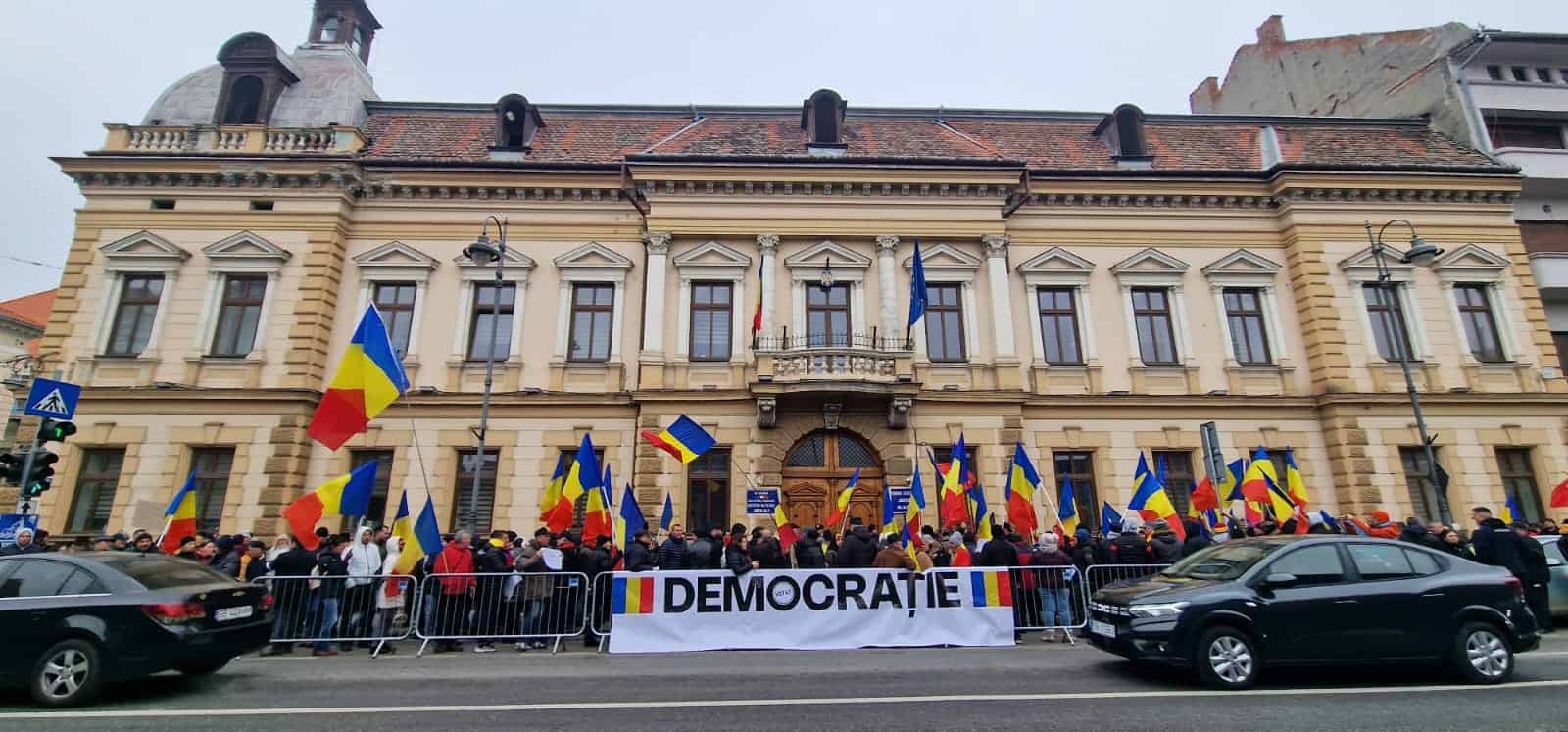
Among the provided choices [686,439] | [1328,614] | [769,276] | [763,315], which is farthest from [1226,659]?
[769,276]

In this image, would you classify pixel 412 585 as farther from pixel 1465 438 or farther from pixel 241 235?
pixel 1465 438

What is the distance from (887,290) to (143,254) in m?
19.2

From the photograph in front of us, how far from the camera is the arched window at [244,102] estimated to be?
65.1 ft

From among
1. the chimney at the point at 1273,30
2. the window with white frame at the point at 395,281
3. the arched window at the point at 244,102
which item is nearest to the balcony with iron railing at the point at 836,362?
the window with white frame at the point at 395,281

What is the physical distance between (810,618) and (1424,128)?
1043 inches

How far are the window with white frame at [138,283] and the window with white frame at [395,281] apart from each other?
14.3 ft

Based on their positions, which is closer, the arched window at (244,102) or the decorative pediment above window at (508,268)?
the decorative pediment above window at (508,268)

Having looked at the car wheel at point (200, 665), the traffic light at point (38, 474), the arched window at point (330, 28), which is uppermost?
the arched window at point (330, 28)

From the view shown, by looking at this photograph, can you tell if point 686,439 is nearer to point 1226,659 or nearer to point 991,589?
point 991,589

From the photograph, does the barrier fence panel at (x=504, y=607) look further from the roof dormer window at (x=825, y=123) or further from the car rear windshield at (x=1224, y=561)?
the roof dormer window at (x=825, y=123)

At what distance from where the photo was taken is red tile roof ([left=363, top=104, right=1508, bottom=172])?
20188 mm

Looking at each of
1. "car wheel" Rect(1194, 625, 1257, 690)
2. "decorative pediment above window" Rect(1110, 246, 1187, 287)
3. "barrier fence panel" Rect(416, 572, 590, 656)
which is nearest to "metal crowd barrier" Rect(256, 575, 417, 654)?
"barrier fence panel" Rect(416, 572, 590, 656)

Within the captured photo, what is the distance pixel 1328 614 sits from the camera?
7.09 metres

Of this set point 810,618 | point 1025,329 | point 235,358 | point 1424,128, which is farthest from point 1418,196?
point 235,358
